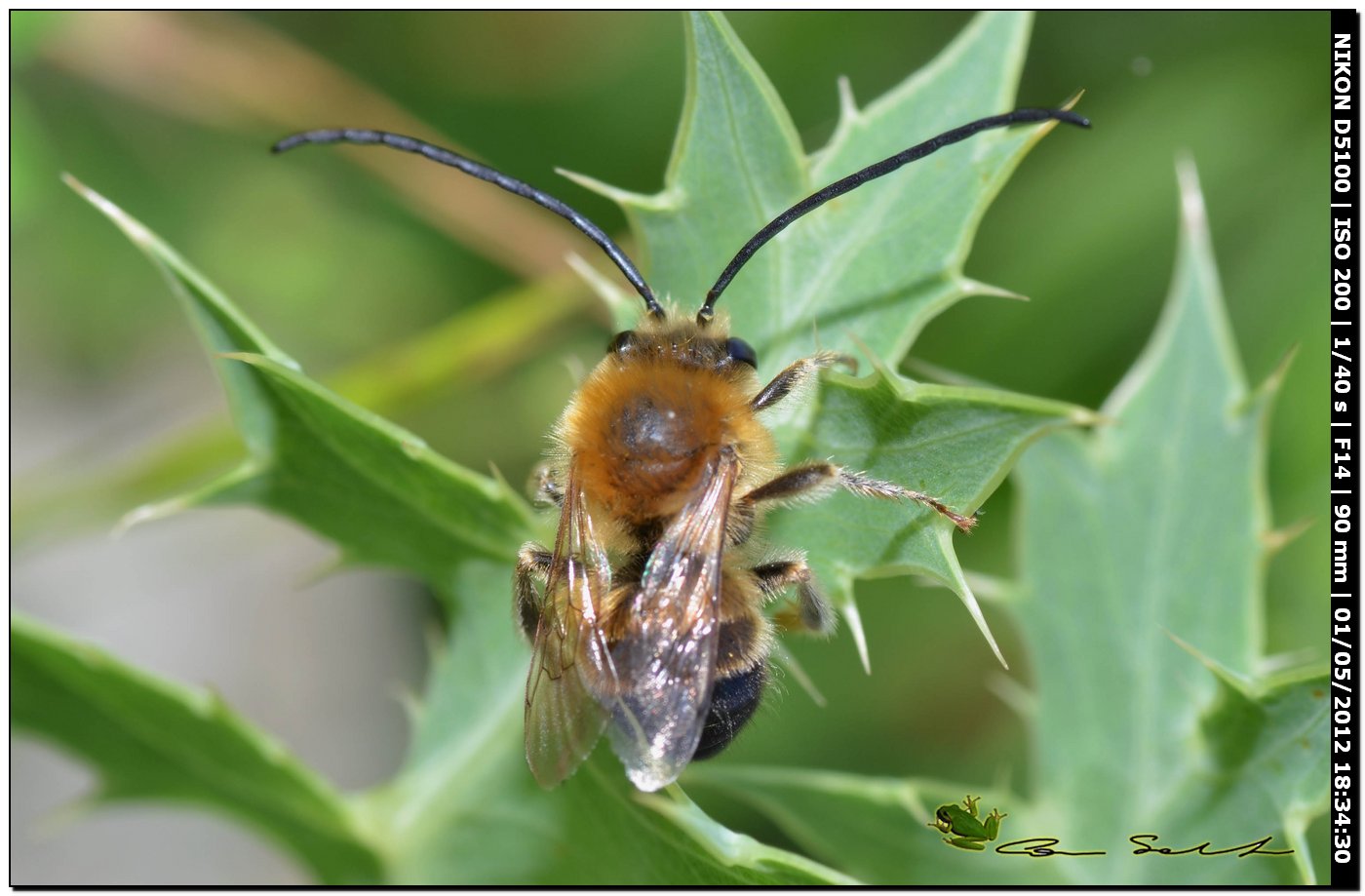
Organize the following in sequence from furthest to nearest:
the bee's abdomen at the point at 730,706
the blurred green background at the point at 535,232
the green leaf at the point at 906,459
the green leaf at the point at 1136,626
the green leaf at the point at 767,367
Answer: the blurred green background at the point at 535,232, the green leaf at the point at 1136,626, the bee's abdomen at the point at 730,706, the green leaf at the point at 767,367, the green leaf at the point at 906,459

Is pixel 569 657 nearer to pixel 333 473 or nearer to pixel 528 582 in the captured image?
pixel 528 582

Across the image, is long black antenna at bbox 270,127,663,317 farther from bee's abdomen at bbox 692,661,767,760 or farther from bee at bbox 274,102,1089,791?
bee's abdomen at bbox 692,661,767,760

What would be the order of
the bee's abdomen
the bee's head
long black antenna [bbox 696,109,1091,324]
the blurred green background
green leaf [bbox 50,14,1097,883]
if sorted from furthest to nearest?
the blurred green background
the bee's head
the bee's abdomen
long black antenna [bbox 696,109,1091,324]
green leaf [bbox 50,14,1097,883]

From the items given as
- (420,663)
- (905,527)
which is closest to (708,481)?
(905,527)

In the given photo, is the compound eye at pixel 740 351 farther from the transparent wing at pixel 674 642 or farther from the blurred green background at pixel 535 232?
the blurred green background at pixel 535 232

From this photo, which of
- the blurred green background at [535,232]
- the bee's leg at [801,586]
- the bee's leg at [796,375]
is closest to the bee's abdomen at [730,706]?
the bee's leg at [801,586]
